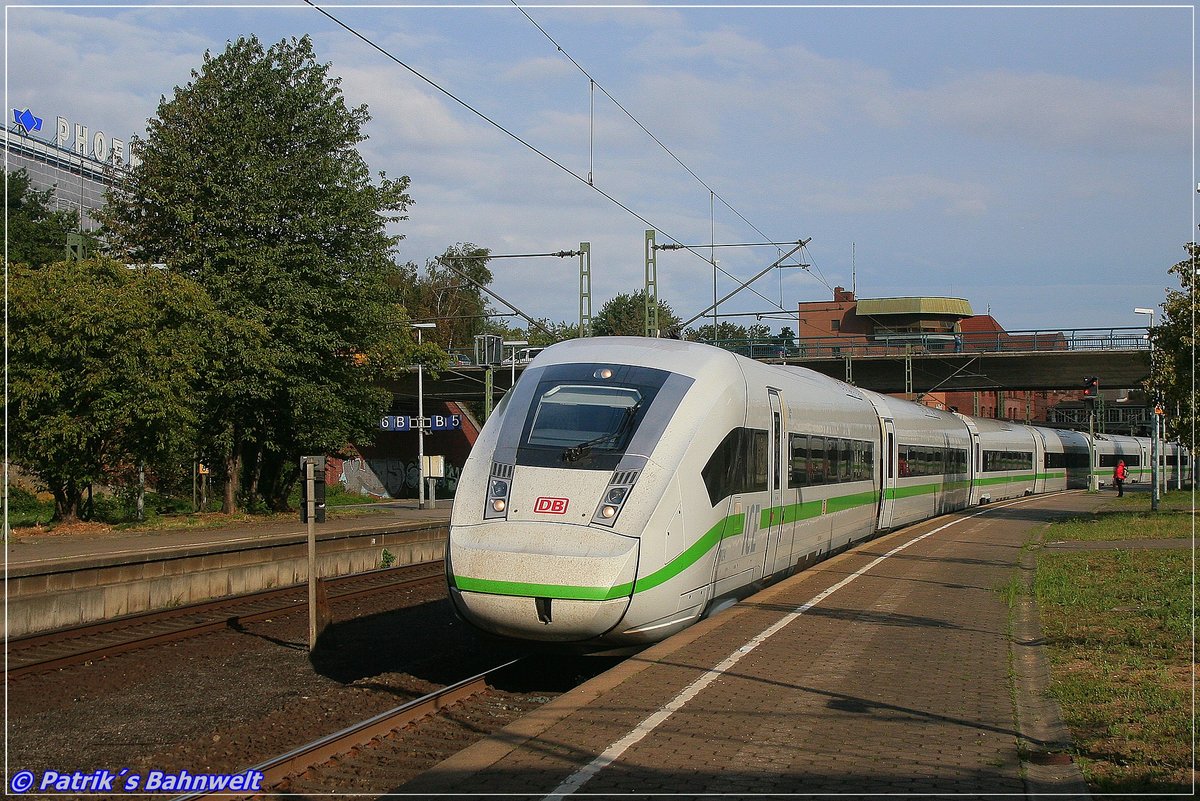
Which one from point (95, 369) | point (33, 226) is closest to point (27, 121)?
point (33, 226)

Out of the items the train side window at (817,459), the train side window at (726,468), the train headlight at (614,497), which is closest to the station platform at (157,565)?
the train headlight at (614,497)

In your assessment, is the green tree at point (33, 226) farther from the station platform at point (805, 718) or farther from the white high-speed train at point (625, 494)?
the station platform at point (805, 718)

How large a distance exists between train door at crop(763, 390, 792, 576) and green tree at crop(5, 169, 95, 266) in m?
52.1

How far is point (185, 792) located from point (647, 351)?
6.27 metres

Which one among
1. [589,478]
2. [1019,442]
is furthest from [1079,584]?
[1019,442]

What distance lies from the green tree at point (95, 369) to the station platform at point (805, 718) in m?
19.3

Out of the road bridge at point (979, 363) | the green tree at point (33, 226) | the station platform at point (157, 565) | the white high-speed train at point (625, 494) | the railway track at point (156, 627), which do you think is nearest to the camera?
the white high-speed train at point (625, 494)

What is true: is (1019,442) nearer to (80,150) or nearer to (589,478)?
(589,478)

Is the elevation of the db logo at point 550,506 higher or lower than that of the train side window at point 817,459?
lower

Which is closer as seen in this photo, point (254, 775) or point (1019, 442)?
point (254, 775)

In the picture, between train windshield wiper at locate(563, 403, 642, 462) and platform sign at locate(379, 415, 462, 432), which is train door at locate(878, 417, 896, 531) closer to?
train windshield wiper at locate(563, 403, 642, 462)

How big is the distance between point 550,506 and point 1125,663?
5.27 metres

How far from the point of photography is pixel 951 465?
35.0 meters

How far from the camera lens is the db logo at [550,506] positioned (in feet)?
32.2
